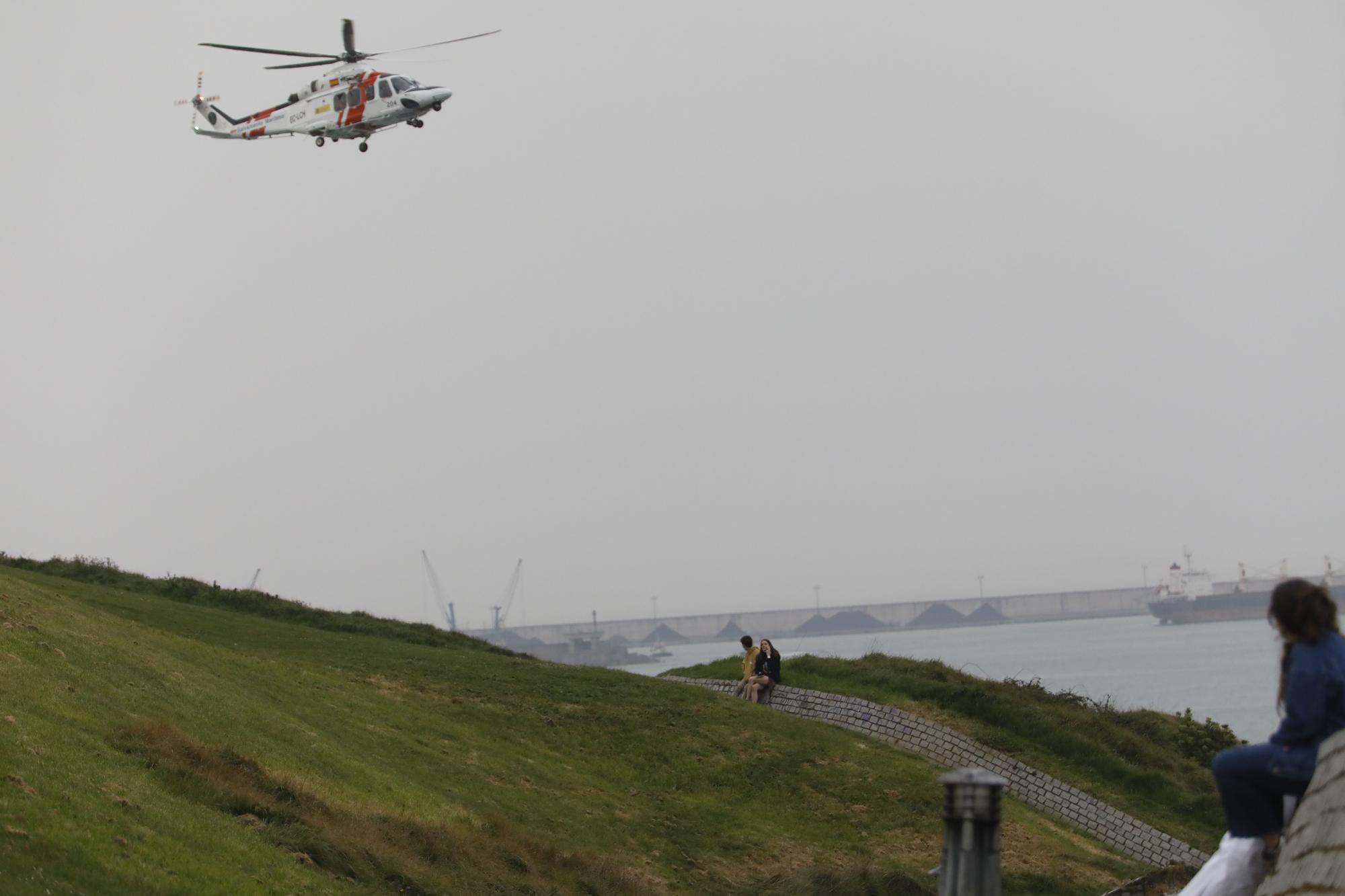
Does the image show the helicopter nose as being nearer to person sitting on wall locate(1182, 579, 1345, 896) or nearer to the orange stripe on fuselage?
the orange stripe on fuselage

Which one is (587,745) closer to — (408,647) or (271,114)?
(408,647)

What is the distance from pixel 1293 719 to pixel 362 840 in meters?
11.7

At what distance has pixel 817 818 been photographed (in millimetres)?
24500

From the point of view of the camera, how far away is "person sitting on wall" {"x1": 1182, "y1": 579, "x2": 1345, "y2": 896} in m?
7.82

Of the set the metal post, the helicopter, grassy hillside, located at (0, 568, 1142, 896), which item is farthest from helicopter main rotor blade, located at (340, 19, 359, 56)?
the metal post

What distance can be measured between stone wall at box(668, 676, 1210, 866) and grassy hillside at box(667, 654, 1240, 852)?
2.27ft

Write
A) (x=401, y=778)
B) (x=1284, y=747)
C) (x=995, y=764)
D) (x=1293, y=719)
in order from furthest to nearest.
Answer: (x=995, y=764) → (x=401, y=778) → (x=1284, y=747) → (x=1293, y=719)

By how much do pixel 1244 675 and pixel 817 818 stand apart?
13886cm

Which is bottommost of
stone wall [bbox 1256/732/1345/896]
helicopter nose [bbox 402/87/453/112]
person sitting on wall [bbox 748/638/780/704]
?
person sitting on wall [bbox 748/638/780/704]

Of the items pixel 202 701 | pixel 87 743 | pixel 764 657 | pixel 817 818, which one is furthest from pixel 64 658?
pixel 764 657

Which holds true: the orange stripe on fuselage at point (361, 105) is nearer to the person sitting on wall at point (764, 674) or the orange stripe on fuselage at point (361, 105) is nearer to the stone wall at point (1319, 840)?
the person sitting on wall at point (764, 674)

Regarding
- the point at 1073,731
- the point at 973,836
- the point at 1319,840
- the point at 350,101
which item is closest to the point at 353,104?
the point at 350,101

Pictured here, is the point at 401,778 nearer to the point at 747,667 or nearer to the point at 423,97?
the point at 747,667

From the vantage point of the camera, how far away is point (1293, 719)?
25.8 feet
